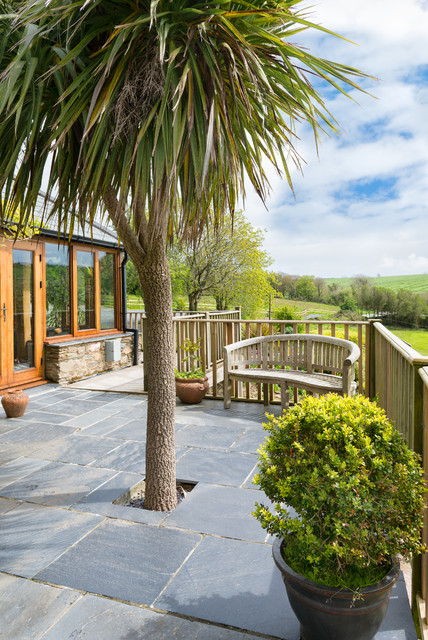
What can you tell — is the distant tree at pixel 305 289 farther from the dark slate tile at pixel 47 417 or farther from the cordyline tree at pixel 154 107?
the cordyline tree at pixel 154 107

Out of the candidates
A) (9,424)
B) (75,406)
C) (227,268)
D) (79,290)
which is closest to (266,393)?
(75,406)

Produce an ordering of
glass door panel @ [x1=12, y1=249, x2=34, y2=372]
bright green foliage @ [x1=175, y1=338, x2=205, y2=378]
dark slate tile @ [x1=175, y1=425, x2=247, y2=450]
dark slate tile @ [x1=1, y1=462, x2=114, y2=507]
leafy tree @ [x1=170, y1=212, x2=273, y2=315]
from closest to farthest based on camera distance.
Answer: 1. dark slate tile @ [x1=1, y1=462, x2=114, y2=507]
2. dark slate tile @ [x1=175, y1=425, x2=247, y2=450]
3. bright green foliage @ [x1=175, y1=338, x2=205, y2=378]
4. glass door panel @ [x1=12, y1=249, x2=34, y2=372]
5. leafy tree @ [x1=170, y1=212, x2=273, y2=315]

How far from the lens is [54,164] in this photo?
91.3 inches

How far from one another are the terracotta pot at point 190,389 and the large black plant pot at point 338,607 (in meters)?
3.59

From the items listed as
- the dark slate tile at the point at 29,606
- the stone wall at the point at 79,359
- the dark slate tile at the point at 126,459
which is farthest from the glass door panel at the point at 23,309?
the dark slate tile at the point at 29,606

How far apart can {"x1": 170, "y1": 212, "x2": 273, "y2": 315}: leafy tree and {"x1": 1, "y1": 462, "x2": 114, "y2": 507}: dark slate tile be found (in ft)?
35.6

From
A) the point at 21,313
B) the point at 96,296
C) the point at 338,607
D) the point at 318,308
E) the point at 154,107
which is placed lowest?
the point at 338,607

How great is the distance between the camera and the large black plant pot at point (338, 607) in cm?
126

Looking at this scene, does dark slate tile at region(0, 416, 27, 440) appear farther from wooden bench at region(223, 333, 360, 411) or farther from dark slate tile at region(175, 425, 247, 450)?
wooden bench at region(223, 333, 360, 411)

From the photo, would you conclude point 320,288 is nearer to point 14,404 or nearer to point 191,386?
point 191,386

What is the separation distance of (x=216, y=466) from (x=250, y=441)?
0.63 meters

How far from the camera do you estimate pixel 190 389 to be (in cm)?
491

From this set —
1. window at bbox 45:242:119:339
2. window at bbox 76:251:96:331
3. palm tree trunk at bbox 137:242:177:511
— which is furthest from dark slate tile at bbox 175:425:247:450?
window at bbox 76:251:96:331

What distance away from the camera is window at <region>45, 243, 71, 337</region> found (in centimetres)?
652
